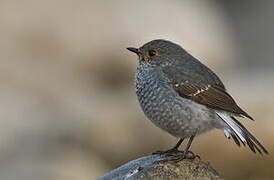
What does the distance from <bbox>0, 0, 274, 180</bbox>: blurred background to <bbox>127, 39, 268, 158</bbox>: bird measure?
3.81m

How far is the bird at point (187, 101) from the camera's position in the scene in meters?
8.80

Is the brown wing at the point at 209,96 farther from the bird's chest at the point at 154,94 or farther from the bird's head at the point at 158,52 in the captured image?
the bird's head at the point at 158,52

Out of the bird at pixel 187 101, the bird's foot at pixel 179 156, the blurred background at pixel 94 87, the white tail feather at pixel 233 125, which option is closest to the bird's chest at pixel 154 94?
the bird at pixel 187 101

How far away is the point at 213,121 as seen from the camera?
886cm

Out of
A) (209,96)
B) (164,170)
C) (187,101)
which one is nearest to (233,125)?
(209,96)

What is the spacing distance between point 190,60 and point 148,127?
4.87 meters

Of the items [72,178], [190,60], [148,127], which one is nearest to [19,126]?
[72,178]

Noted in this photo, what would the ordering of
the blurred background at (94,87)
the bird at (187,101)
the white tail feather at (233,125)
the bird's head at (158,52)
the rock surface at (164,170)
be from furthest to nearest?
1. the blurred background at (94,87)
2. the bird's head at (158,52)
3. the bird at (187,101)
4. the white tail feather at (233,125)
5. the rock surface at (164,170)

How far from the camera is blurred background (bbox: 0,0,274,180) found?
13711 millimetres

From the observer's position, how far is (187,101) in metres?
8.91

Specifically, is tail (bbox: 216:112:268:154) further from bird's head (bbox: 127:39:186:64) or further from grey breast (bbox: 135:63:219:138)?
bird's head (bbox: 127:39:186:64)

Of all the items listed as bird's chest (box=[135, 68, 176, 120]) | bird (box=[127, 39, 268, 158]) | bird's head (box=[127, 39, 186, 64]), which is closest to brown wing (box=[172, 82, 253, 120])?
bird (box=[127, 39, 268, 158])

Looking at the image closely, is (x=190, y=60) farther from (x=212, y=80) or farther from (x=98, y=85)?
(x=98, y=85)

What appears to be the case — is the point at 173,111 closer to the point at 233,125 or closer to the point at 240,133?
the point at 233,125
